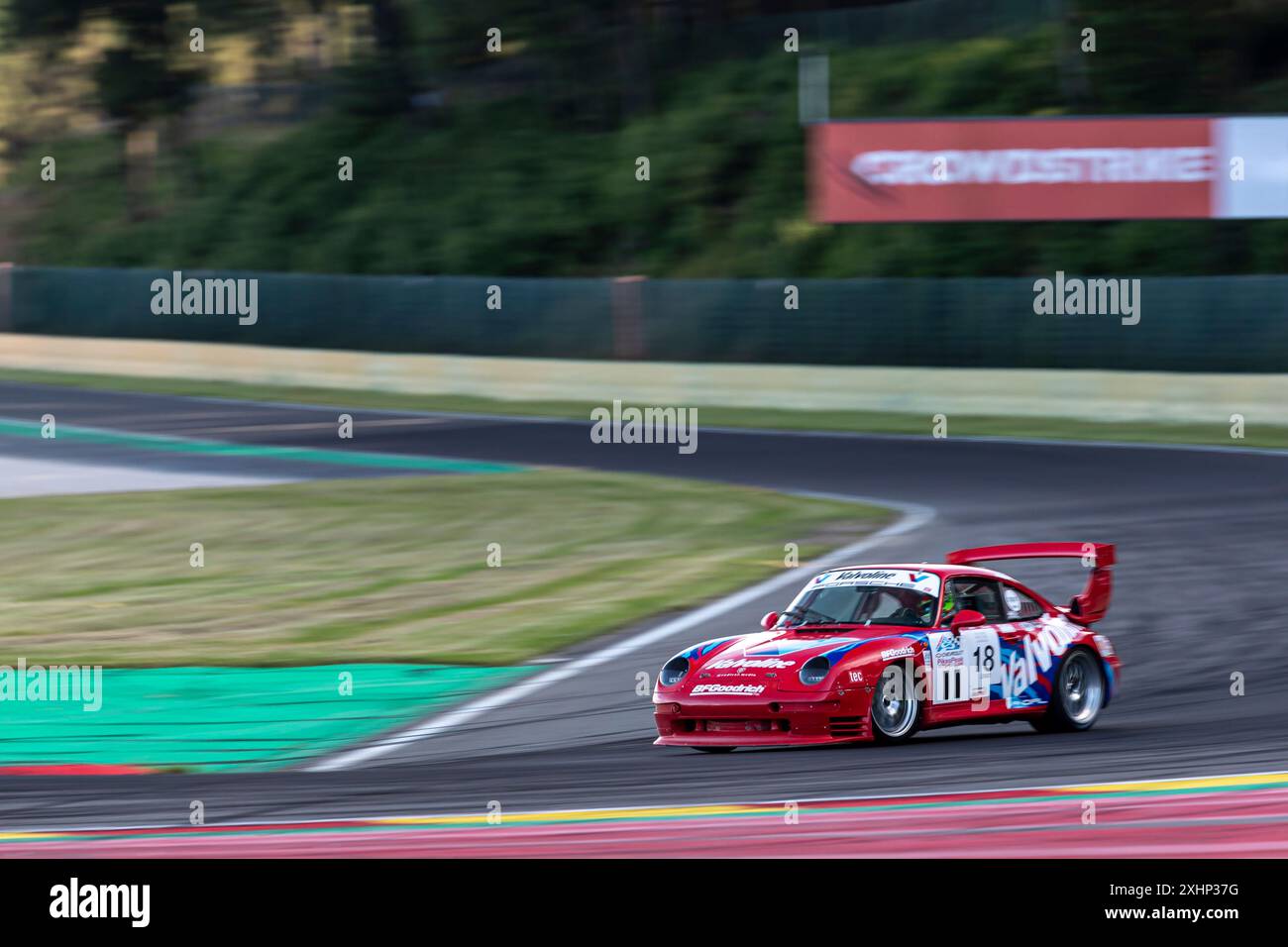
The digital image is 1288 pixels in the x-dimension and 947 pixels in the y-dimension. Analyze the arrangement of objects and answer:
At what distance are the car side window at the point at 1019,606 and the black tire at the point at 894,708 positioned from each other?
3.53 ft

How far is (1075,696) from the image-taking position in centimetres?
1038

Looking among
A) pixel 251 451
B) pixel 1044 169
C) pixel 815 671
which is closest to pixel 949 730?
pixel 815 671

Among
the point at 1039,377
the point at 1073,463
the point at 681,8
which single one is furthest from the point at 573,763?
the point at 681,8

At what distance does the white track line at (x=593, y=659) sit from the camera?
9.68 metres

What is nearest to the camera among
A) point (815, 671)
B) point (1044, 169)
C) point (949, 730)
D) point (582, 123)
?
point (815, 671)

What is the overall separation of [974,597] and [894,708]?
3.81ft

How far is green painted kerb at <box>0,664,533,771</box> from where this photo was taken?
9.60 meters

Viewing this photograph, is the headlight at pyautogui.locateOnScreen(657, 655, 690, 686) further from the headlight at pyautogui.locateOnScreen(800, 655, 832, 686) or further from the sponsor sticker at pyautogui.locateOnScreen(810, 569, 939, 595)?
the sponsor sticker at pyautogui.locateOnScreen(810, 569, 939, 595)

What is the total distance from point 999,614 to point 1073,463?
11.9 m

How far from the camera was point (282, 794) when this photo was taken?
792 centimetres

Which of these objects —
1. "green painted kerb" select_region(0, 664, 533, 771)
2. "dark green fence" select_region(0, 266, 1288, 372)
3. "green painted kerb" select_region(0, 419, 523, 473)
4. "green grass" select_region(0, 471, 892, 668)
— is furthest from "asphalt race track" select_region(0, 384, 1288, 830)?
"dark green fence" select_region(0, 266, 1288, 372)

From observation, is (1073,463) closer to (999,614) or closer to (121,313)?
(999,614)

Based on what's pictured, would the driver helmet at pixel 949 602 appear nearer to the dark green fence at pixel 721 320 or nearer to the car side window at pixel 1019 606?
the car side window at pixel 1019 606

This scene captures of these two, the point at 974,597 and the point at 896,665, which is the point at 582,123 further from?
the point at 896,665
